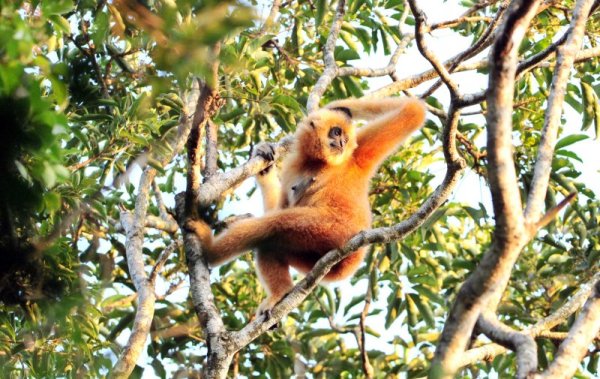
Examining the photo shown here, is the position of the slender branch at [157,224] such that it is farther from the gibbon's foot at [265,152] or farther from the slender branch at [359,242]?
the slender branch at [359,242]

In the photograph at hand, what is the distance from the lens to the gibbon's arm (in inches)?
279

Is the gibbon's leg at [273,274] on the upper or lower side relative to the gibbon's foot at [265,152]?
lower

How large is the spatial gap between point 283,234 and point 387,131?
5.00 feet

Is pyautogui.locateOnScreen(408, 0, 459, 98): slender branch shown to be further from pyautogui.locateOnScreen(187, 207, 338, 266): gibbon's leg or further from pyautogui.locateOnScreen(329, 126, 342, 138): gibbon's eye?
pyautogui.locateOnScreen(329, 126, 342, 138): gibbon's eye

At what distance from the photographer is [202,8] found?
187cm

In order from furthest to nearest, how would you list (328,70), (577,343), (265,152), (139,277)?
(328,70) → (265,152) → (139,277) → (577,343)

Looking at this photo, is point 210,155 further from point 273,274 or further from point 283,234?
point 273,274

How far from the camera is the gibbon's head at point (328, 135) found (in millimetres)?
7387

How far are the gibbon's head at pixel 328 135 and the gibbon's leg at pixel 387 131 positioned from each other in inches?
5.2

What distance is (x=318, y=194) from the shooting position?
7.14 m

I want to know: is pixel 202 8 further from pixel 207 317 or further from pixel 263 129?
pixel 263 129

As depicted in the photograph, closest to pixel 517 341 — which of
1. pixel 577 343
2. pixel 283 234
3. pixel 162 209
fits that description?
pixel 577 343

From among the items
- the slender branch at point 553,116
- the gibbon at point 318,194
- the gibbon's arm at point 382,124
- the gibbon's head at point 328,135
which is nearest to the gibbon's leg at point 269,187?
the gibbon at point 318,194

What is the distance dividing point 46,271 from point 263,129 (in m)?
4.91
